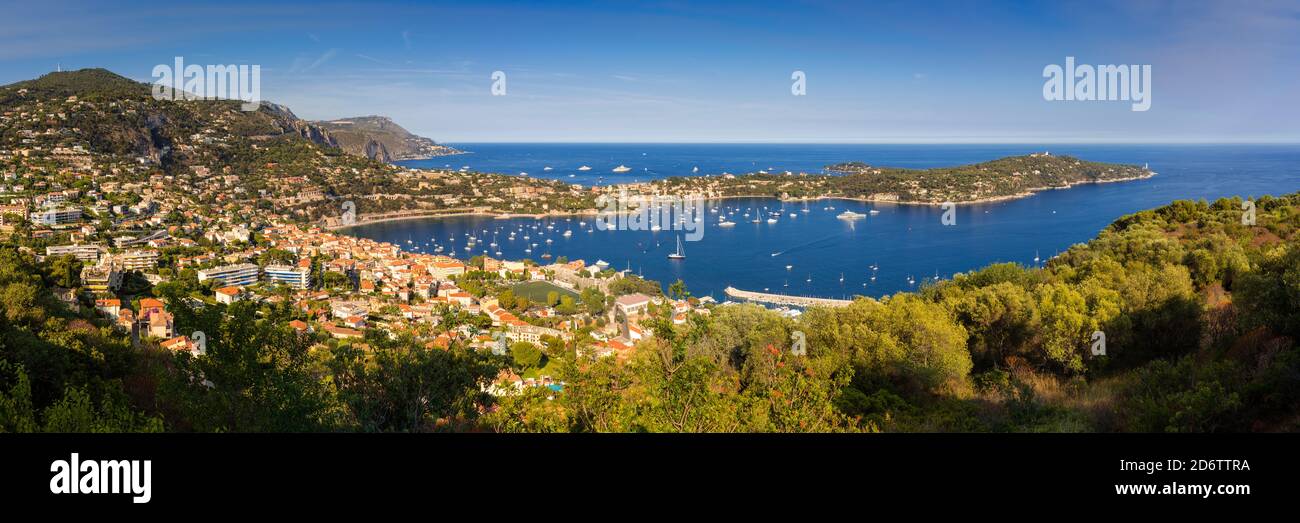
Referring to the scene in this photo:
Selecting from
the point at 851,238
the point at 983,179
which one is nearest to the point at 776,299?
the point at 851,238

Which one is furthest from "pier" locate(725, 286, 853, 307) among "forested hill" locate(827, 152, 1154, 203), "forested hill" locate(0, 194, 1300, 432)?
"forested hill" locate(827, 152, 1154, 203)

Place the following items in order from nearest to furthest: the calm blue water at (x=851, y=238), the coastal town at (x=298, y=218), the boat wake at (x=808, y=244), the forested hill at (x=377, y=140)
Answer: the coastal town at (x=298, y=218) → the calm blue water at (x=851, y=238) → the boat wake at (x=808, y=244) → the forested hill at (x=377, y=140)

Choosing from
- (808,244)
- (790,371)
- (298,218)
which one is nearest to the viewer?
(790,371)

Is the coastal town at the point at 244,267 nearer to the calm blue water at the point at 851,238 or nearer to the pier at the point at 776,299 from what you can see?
the pier at the point at 776,299

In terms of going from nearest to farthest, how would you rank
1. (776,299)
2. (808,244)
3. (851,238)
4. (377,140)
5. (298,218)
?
(776,299) → (808,244) → (851,238) → (298,218) → (377,140)

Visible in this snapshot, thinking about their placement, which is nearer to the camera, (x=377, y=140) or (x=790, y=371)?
(x=790, y=371)

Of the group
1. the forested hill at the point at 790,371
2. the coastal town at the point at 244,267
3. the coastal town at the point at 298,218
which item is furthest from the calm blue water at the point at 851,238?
the forested hill at the point at 790,371

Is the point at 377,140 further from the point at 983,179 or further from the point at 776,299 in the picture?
the point at 776,299

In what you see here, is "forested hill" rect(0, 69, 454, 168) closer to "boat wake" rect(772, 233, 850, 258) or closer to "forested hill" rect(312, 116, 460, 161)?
"forested hill" rect(312, 116, 460, 161)
